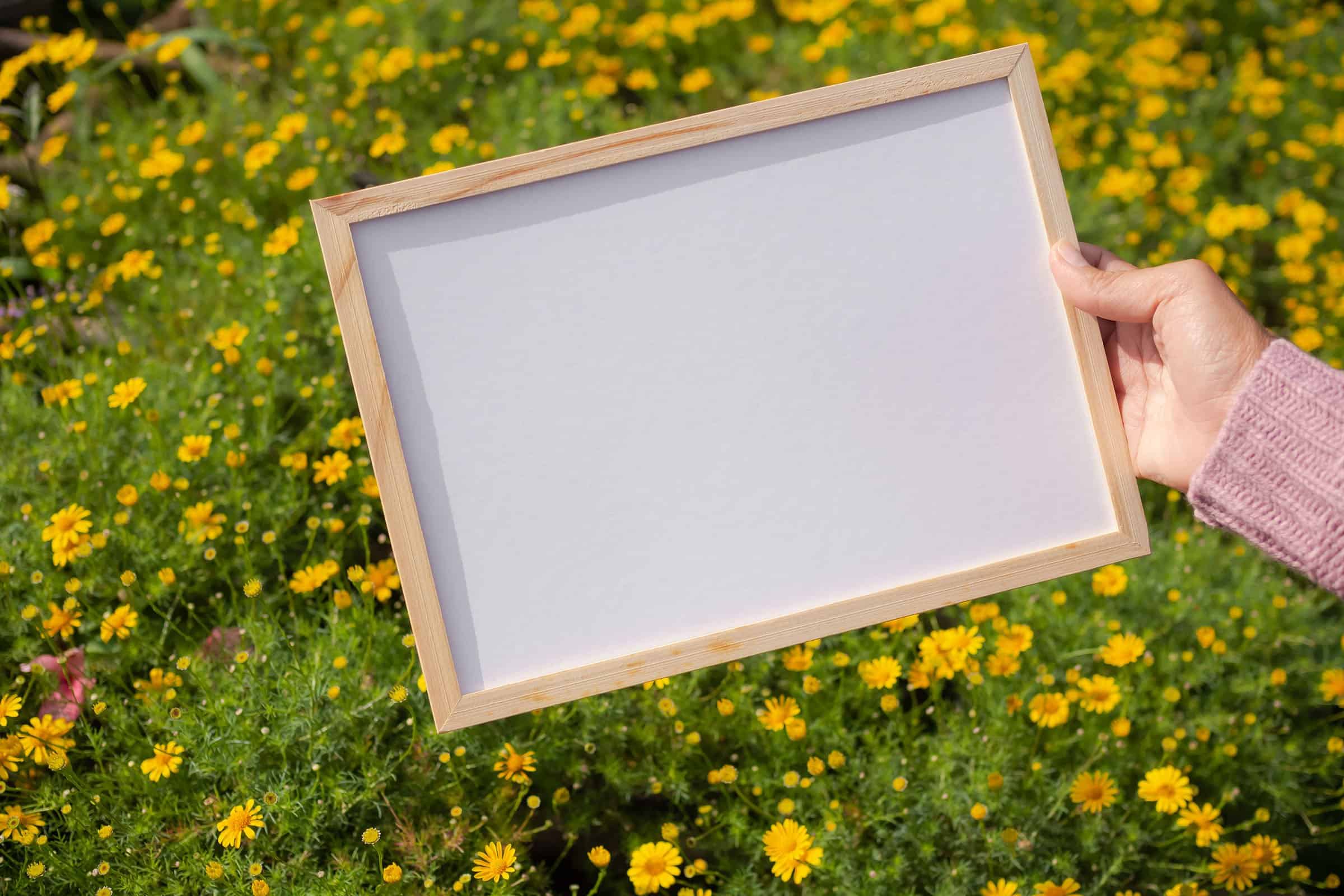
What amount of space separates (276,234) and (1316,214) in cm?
323

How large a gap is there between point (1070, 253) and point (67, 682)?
6.94ft

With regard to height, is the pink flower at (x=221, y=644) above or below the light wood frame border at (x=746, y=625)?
below

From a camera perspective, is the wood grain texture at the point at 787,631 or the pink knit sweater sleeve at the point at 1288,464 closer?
the wood grain texture at the point at 787,631

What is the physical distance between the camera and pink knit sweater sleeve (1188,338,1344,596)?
1603 mm

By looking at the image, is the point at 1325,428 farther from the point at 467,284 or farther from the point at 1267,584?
the point at 467,284

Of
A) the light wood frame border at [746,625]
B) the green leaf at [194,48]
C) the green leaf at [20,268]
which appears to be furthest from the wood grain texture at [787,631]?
the green leaf at [194,48]

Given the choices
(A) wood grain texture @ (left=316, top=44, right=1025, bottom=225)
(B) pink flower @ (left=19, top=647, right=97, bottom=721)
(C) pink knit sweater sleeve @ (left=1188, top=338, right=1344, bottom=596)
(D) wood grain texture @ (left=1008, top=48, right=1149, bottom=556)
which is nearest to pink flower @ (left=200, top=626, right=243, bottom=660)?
(B) pink flower @ (left=19, top=647, right=97, bottom=721)

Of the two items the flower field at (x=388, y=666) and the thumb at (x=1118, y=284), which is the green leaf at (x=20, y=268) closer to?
the flower field at (x=388, y=666)

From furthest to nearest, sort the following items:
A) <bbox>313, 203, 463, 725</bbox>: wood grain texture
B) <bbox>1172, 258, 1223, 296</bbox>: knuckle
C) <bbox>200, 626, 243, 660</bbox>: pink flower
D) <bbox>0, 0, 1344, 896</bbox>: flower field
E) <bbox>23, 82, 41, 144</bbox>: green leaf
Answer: <bbox>23, 82, 41, 144</bbox>: green leaf
<bbox>200, 626, 243, 660</bbox>: pink flower
<bbox>0, 0, 1344, 896</bbox>: flower field
<bbox>1172, 258, 1223, 296</bbox>: knuckle
<bbox>313, 203, 463, 725</bbox>: wood grain texture

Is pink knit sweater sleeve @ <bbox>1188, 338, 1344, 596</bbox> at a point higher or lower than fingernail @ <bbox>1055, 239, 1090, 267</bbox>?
lower

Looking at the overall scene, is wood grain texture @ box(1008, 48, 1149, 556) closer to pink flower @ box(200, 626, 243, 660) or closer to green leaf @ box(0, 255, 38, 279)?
pink flower @ box(200, 626, 243, 660)

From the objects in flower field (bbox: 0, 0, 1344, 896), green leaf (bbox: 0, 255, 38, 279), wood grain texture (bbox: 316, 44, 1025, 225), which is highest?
wood grain texture (bbox: 316, 44, 1025, 225)

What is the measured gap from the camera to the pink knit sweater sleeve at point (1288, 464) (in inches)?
63.1

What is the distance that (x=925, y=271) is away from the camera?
1.61 metres
